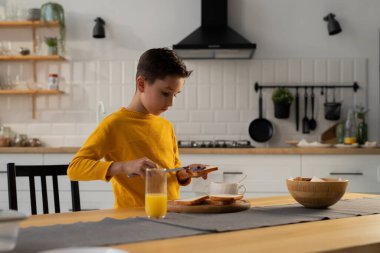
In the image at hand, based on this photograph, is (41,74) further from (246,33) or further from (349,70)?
(349,70)

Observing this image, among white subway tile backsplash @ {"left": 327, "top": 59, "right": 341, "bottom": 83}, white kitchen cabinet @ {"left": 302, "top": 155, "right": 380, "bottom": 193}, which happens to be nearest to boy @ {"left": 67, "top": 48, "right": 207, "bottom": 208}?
white kitchen cabinet @ {"left": 302, "top": 155, "right": 380, "bottom": 193}

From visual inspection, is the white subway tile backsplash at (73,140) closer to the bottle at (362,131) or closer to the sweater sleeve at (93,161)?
the bottle at (362,131)

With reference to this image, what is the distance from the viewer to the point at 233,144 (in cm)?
427

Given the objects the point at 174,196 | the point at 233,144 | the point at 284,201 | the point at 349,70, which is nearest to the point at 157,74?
the point at 174,196

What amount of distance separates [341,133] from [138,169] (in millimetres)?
2878

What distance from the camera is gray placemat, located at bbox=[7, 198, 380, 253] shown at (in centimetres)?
124

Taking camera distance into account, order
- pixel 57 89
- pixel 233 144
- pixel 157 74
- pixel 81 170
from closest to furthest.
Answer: pixel 81 170, pixel 157 74, pixel 233 144, pixel 57 89

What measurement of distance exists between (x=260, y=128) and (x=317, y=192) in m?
2.81

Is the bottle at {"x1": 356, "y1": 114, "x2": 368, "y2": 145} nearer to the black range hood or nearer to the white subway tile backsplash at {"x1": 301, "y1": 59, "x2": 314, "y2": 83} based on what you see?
the white subway tile backsplash at {"x1": 301, "y1": 59, "x2": 314, "y2": 83}

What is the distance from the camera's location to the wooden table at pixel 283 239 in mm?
1168

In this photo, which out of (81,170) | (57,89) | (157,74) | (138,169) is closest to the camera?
(138,169)

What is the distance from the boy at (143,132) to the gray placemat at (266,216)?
1.41ft

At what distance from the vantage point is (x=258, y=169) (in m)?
3.88

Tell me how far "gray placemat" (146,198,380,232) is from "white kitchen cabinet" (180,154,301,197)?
1.84 m
